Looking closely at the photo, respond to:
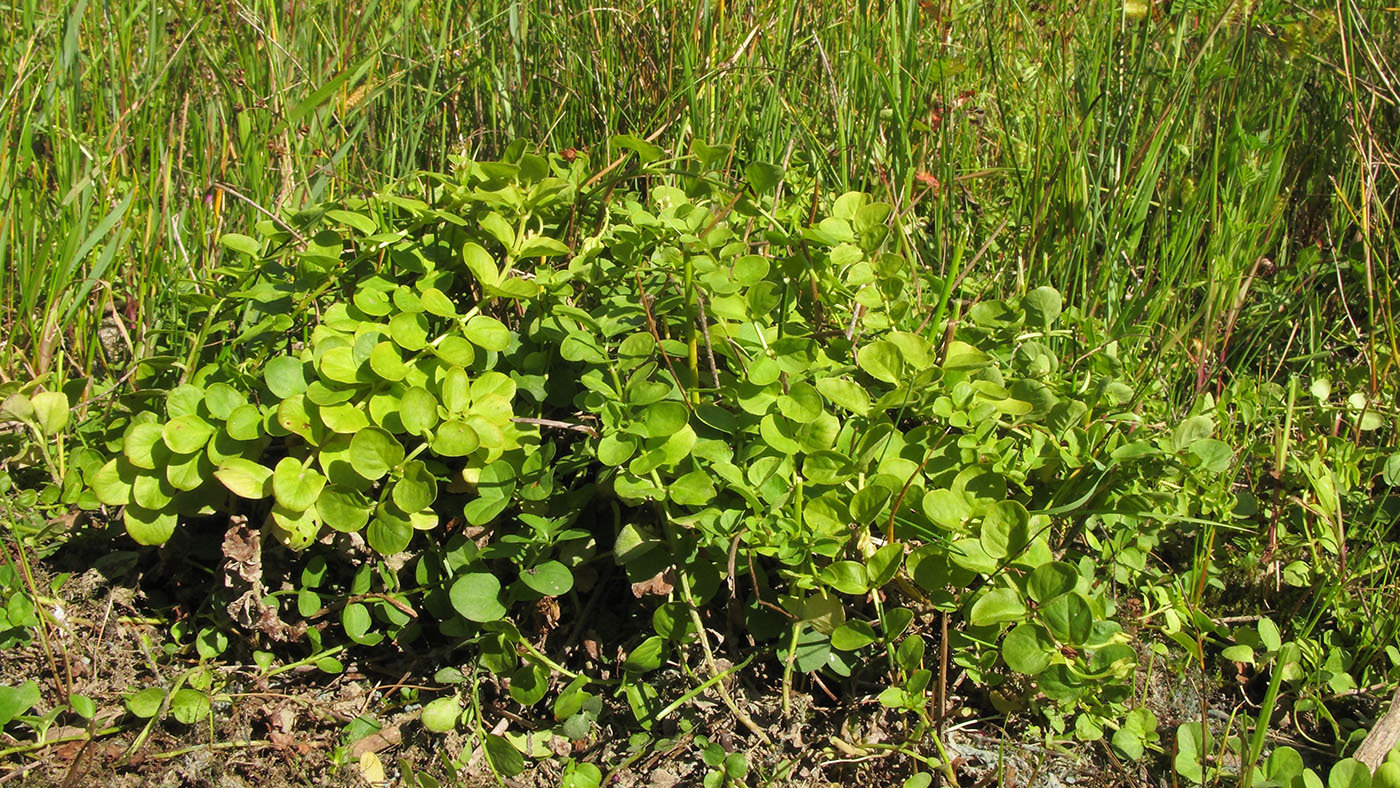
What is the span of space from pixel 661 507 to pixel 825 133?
4.30 ft

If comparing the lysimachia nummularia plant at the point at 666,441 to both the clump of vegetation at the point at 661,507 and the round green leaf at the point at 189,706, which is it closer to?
the clump of vegetation at the point at 661,507

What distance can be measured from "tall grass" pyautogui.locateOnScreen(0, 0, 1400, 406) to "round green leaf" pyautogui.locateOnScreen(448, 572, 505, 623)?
0.78 meters

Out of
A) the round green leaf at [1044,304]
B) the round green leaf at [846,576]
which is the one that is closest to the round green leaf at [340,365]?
the round green leaf at [846,576]

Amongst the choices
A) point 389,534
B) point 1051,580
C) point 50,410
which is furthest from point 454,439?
point 1051,580

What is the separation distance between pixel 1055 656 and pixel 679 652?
Answer: 51 cm

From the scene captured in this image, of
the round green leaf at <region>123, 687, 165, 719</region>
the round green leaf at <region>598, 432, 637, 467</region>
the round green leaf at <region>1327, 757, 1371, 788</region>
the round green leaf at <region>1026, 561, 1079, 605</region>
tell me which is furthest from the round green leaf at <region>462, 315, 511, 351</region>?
the round green leaf at <region>1327, 757, 1371, 788</region>

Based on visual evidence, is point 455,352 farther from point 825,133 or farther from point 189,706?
point 825,133

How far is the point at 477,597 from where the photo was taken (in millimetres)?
1475

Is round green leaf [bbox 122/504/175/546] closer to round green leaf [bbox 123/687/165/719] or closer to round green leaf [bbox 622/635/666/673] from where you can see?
round green leaf [bbox 123/687/165/719]

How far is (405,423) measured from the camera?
1388 millimetres

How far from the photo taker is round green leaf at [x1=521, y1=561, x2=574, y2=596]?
144cm

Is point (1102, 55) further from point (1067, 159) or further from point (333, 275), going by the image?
point (333, 275)

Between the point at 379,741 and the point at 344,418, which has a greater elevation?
the point at 344,418

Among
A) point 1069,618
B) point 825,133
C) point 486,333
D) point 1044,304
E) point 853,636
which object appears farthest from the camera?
point 825,133
